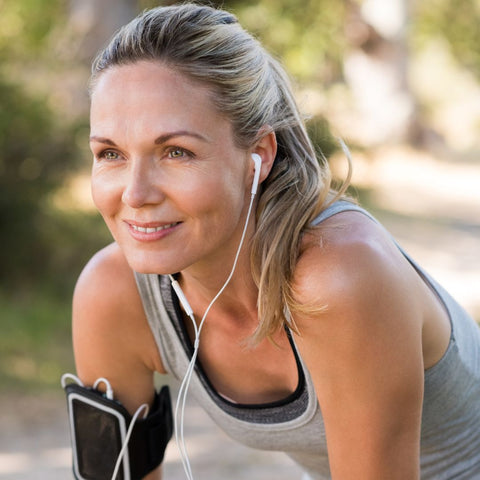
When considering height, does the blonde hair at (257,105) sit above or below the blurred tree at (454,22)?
below

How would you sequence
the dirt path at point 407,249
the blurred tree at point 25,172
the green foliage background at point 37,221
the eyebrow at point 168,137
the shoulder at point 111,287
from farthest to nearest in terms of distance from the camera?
the blurred tree at point 25,172
the green foliage background at point 37,221
the dirt path at point 407,249
the shoulder at point 111,287
the eyebrow at point 168,137

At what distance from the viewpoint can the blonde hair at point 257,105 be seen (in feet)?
5.57

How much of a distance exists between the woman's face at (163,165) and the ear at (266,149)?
0.05 meters

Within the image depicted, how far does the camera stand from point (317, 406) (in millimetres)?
1819

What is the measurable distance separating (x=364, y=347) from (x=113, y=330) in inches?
24.6

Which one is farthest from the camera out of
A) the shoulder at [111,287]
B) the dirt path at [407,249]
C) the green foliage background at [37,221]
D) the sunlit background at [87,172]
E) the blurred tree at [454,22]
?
the blurred tree at [454,22]

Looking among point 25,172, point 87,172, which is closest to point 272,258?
point 25,172

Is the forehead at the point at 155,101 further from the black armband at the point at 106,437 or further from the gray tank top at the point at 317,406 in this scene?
the black armband at the point at 106,437

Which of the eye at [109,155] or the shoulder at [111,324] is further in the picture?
the shoulder at [111,324]

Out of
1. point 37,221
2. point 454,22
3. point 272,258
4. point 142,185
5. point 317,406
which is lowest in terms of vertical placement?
point 317,406

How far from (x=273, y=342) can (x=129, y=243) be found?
361 mm

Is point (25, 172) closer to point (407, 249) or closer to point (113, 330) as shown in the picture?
point (407, 249)

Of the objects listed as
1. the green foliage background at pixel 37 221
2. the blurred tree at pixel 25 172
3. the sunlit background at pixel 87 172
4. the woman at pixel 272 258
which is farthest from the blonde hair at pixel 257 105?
the blurred tree at pixel 25 172

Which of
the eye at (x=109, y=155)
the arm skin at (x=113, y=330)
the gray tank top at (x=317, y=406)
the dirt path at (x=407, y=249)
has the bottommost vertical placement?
the gray tank top at (x=317, y=406)
